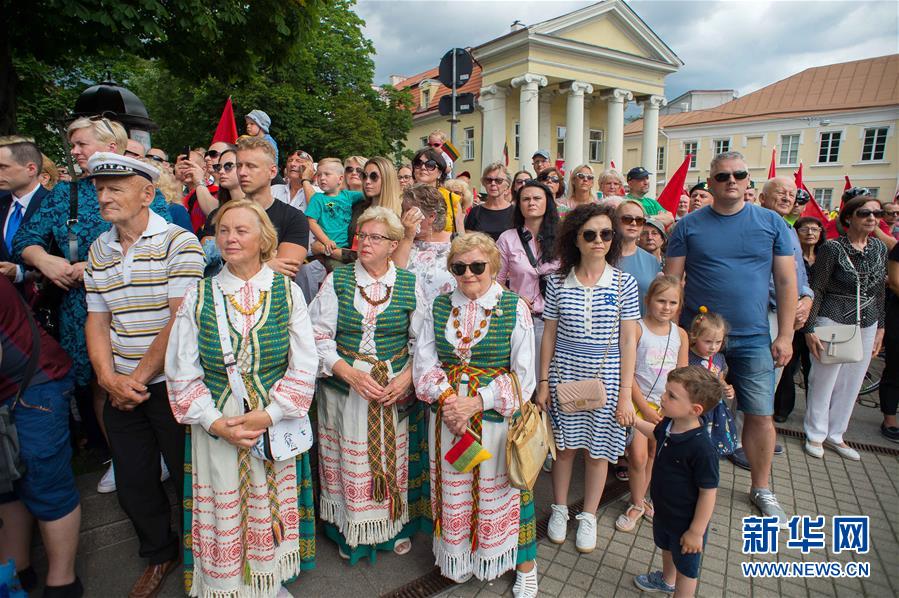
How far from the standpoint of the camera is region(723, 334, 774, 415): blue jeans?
3.62 metres

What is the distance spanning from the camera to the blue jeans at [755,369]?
142 inches

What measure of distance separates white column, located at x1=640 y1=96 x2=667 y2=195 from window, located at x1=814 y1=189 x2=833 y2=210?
40.9 ft

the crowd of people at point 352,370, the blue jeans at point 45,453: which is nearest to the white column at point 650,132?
the crowd of people at point 352,370

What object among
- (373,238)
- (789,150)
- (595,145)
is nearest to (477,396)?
(373,238)

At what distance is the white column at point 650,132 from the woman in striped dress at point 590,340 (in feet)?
99.7

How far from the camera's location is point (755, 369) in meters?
3.63

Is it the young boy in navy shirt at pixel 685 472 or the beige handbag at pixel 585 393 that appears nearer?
the young boy in navy shirt at pixel 685 472

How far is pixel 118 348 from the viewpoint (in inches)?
104

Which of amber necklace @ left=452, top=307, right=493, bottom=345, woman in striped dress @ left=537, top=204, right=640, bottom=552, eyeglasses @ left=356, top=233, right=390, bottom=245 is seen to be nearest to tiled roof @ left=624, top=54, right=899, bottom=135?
woman in striped dress @ left=537, top=204, right=640, bottom=552

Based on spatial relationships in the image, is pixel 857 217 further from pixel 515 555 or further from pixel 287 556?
pixel 287 556

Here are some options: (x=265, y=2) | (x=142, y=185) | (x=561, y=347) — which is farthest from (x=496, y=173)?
(x=265, y=2)

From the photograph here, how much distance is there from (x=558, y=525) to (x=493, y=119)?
28693 millimetres

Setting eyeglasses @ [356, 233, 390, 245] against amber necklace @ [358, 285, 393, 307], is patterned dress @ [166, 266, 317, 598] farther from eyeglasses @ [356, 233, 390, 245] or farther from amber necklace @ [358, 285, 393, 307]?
eyeglasses @ [356, 233, 390, 245]

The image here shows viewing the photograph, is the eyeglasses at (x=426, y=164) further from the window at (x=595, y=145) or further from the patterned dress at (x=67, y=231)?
the window at (x=595, y=145)
